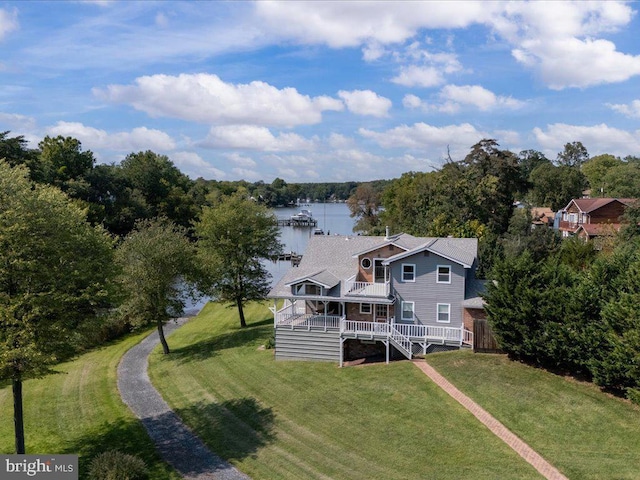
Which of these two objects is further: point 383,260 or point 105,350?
point 105,350

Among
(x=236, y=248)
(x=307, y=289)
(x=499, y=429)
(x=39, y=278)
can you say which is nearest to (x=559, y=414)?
(x=499, y=429)

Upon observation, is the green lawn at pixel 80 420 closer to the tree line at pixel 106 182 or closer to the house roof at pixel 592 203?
the tree line at pixel 106 182

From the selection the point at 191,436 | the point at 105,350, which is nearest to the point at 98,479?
the point at 191,436

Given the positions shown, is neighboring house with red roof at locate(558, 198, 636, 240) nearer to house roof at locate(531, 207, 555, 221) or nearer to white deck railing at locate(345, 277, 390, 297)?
house roof at locate(531, 207, 555, 221)

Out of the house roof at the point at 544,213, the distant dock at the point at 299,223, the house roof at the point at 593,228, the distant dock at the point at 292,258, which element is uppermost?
the house roof at the point at 544,213

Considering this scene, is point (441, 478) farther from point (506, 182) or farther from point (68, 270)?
point (506, 182)

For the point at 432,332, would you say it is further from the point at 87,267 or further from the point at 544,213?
the point at 544,213

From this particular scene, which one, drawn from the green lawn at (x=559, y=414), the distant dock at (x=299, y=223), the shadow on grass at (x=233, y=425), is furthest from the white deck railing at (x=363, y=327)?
the distant dock at (x=299, y=223)
